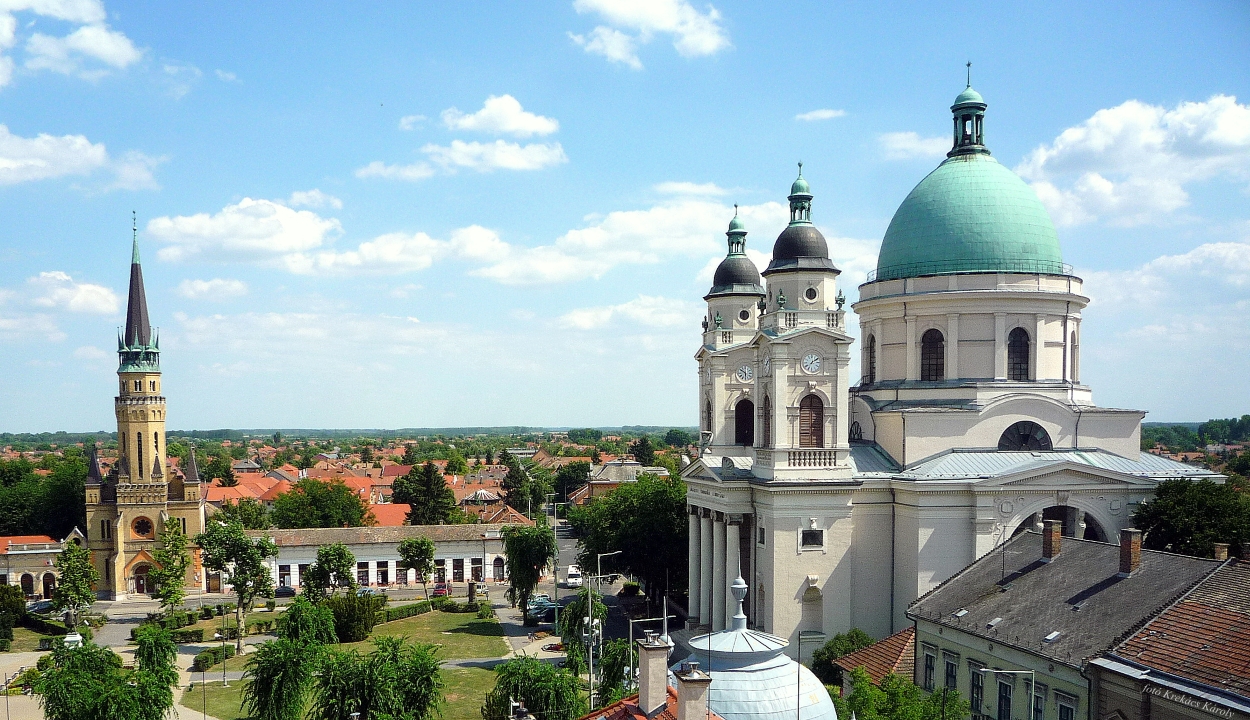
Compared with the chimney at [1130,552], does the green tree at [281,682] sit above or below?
below

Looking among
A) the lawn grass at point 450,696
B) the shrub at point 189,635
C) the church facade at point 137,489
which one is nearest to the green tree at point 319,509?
the church facade at point 137,489

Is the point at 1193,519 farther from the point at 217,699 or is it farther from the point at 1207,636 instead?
the point at 217,699

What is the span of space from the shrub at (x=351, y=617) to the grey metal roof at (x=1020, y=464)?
30946 millimetres

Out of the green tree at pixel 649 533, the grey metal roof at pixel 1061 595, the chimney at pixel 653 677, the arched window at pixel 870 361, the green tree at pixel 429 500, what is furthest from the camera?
the green tree at pixel 429 500

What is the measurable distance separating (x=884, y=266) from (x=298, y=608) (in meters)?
33.1

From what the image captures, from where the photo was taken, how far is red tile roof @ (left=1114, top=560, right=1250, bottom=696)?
2252 centimetres

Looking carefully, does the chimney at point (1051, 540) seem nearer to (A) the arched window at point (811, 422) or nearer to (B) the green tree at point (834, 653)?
(B) the green tree at point (834, 653)

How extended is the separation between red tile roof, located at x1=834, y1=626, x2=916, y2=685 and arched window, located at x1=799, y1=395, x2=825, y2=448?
11.0m

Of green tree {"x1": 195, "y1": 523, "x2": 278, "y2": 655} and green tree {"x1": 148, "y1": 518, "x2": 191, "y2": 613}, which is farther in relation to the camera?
green tree {"x1": 148, "y1": 518, "x2": 191, "y2": 613}

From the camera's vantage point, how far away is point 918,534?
42.2 metres

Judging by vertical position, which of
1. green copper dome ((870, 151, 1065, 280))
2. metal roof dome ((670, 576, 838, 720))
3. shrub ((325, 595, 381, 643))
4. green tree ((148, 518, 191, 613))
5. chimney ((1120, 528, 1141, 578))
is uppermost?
green copper dome ((870, 151, 1065, 280))

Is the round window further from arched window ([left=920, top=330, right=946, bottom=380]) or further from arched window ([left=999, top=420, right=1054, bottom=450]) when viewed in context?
arched window ([left=999, top=420, right=1054, bottom=450])

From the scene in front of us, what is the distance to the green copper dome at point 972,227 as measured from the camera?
47719 millimetres

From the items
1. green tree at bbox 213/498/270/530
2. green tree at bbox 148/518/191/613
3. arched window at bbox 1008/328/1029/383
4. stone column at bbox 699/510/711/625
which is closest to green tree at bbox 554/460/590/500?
green tree at bbox 213/498/270/530
